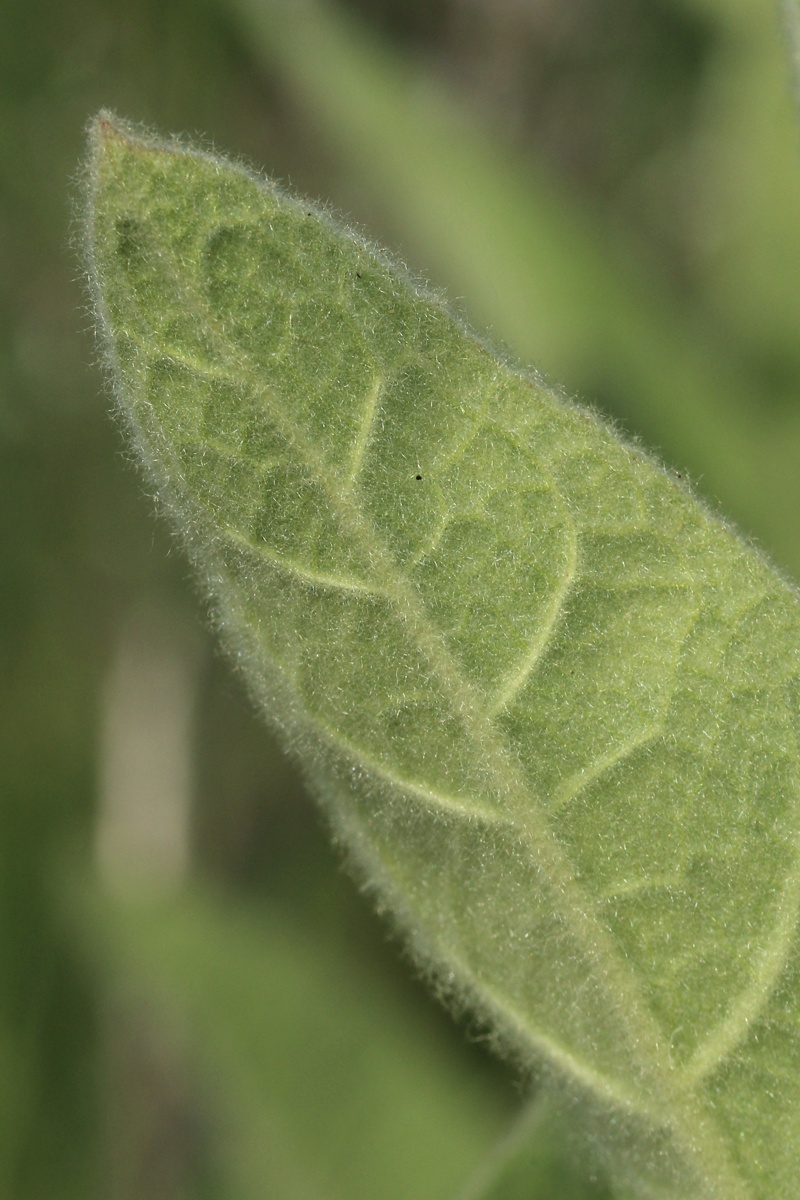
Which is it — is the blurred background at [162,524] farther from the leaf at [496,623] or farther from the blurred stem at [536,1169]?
the leaf at [496,623]

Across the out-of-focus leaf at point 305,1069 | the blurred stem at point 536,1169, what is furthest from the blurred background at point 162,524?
the blurred stem at point 536,1169

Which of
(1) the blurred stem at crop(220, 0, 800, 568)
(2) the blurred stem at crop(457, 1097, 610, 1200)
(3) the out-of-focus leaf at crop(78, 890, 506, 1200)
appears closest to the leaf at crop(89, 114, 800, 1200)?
(2) the blurred stem at crop(457, 1097, 610, 1200)

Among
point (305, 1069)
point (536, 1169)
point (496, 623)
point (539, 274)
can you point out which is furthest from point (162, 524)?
point (496, 623)

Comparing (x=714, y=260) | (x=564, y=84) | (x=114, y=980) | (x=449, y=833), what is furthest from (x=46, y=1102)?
(x=564, y=84)

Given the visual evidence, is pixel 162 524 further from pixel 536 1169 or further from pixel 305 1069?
pixel 536 1169

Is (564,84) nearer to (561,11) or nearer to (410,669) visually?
(561,11)

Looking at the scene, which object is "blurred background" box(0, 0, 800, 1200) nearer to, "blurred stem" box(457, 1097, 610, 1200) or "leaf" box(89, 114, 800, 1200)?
"blurred stem" box(457, 1097, 610, 1200)

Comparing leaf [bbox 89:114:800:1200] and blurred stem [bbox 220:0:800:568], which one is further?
blurred stem [bbox 220:0:800:568]
